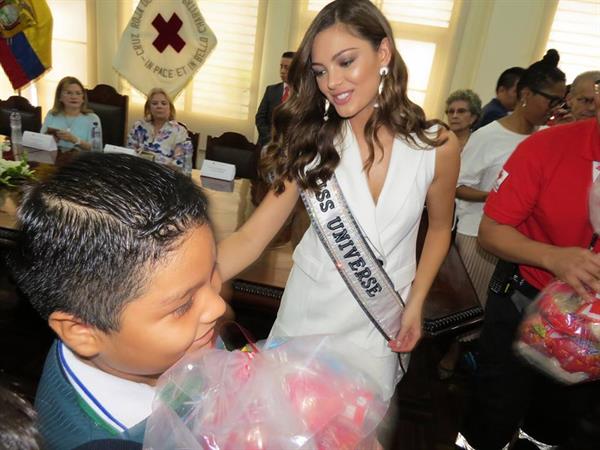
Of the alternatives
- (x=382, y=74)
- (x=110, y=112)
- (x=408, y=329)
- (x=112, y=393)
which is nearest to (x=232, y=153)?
(x=110, y=112)

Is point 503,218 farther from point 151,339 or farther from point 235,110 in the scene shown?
point 235,110

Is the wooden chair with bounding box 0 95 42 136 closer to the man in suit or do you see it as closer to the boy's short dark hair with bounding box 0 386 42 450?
the man in suit

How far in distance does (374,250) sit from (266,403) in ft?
2.56

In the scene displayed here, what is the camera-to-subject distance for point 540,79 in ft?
7.19

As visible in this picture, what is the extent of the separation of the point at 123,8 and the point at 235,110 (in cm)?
175

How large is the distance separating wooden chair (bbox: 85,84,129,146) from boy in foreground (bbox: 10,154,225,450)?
405 cm

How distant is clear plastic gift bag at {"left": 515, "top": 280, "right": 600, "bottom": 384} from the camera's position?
1016 mm

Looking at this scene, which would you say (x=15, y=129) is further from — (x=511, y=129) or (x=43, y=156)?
(x=511, y=129)

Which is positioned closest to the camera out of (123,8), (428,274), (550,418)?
(428,274)

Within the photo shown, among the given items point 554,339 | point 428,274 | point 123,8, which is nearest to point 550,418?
point 554,339

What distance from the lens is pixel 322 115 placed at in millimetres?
1254

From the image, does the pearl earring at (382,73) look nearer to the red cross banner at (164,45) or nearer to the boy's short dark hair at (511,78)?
the boy's short dark hair at (511,78)

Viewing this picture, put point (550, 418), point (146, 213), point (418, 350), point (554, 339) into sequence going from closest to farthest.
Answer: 1. point (146, 213)
2. point (554, 339)
3. point (550, 418)
4. point (418, 350)

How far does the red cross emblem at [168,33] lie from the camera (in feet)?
15.9
